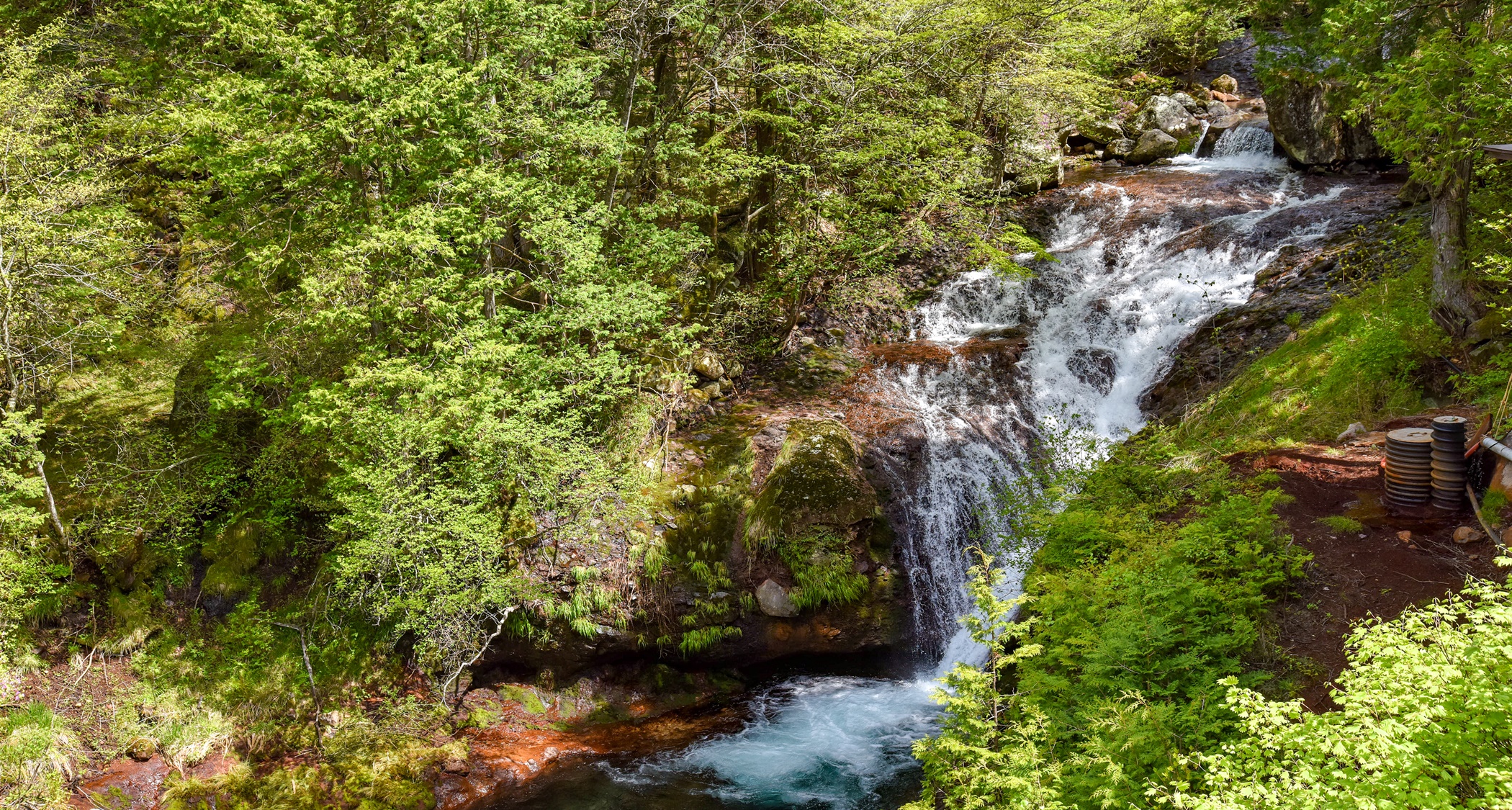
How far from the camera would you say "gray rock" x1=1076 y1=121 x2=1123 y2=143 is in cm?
1998

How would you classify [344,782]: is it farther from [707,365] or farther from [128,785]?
[707,365]

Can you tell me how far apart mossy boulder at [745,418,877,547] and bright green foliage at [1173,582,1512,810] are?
278 inches

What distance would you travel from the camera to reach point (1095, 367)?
13562 mm

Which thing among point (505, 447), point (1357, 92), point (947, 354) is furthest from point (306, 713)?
point (1357, 92)

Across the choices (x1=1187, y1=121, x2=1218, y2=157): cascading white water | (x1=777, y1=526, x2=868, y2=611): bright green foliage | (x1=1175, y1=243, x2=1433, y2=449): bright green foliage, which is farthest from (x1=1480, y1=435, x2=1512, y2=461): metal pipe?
(x1=1187, y1=121, x2=1218, y2=157): cascading white water

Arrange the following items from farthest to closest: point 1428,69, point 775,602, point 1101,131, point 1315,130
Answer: point 1101,131 → point 1315,130 → point 775,602 → point 1428,69

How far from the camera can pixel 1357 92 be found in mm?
12375

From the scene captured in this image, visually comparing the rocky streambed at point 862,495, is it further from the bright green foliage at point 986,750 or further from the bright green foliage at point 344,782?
the bright green foliage at point 986,750

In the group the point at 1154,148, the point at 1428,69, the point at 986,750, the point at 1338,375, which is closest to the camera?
the point at 986,750

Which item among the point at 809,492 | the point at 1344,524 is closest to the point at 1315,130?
the point at 1344,524

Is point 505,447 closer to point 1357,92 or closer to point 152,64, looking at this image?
point 152,64

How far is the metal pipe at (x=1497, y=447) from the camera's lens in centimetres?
654

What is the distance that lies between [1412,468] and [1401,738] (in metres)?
4.60

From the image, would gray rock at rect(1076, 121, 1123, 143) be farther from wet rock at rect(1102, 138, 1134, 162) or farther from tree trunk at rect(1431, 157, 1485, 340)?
tree trunk at rect(1431, 157, 1485, 340)
